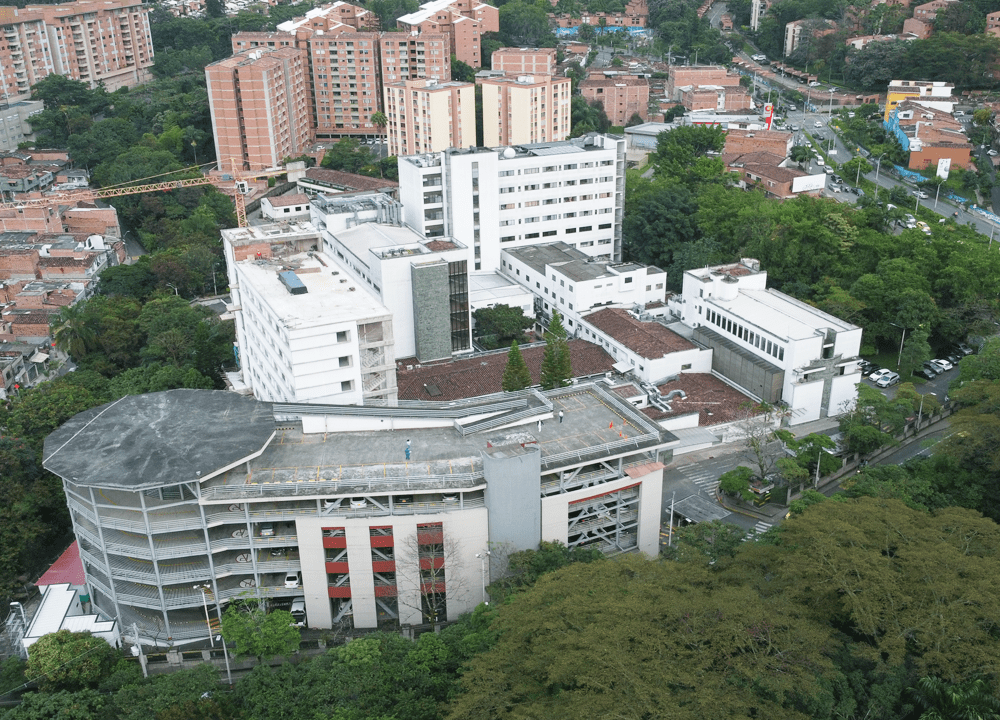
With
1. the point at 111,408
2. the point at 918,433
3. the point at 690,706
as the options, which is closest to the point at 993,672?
the point at 690,706

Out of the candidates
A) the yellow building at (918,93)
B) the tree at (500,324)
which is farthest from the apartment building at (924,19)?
the tree at (500,324)

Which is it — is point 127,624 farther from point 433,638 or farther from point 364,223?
point 364,223

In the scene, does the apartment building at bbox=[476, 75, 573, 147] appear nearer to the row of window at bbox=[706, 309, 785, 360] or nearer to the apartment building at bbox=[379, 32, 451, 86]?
the apartment building at bbox=[379, 32, 451, 86]

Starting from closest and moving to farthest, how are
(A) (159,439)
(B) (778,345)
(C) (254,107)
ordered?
(A) (159,439), (B) (778,345), (C) (254,107)

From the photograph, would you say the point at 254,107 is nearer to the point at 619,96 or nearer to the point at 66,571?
the point at 619,96

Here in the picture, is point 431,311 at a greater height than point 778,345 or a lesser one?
greater

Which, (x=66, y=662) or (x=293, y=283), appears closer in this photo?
(x=66, y=662)

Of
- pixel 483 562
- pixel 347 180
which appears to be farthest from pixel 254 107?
pixel 483 562
